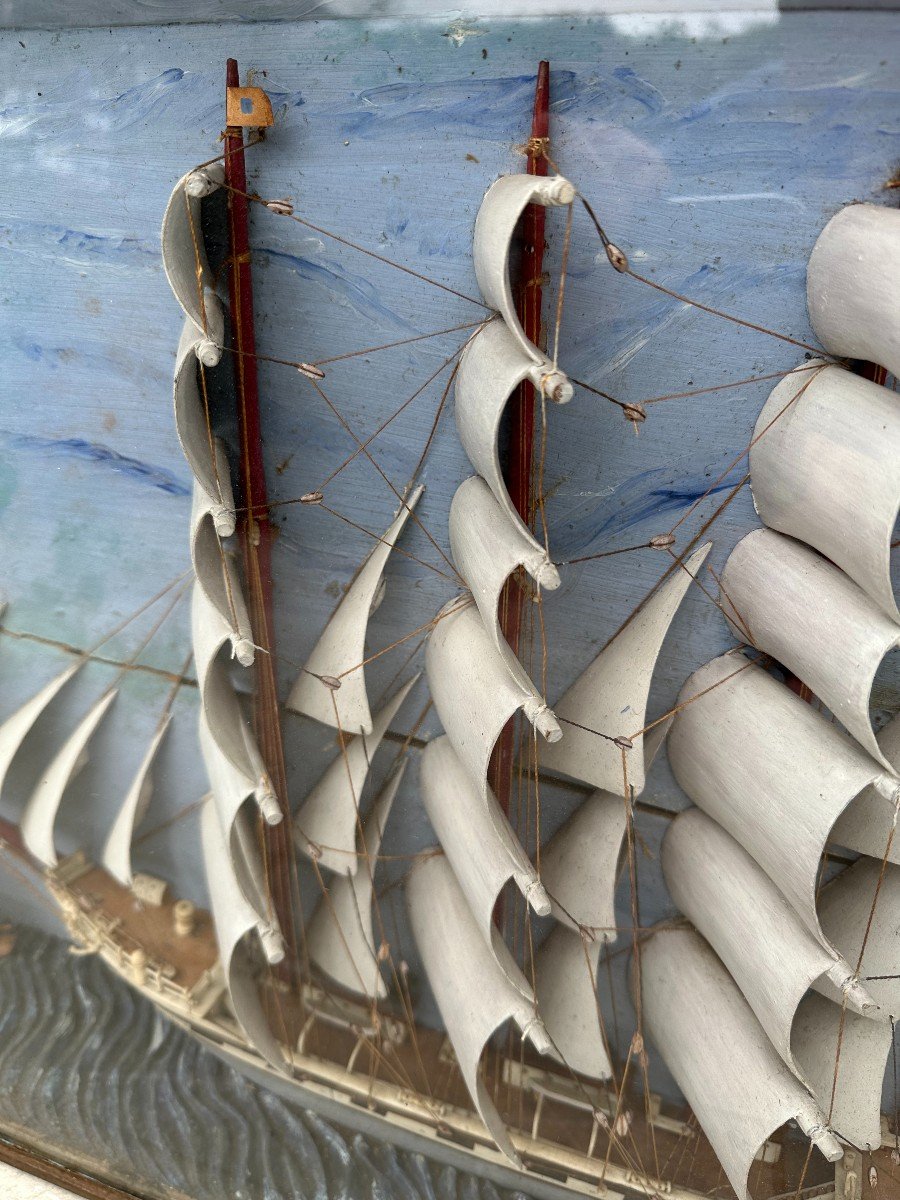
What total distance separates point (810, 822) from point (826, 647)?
8.4 inches

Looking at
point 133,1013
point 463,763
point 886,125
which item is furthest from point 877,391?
point 133,1013

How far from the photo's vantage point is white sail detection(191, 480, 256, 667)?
1217 mm

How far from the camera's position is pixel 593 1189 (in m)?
1.45

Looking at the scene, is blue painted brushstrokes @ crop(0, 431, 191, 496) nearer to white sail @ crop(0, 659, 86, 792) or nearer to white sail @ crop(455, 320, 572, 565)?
white sail @ crop(0, 659, 86, 792)

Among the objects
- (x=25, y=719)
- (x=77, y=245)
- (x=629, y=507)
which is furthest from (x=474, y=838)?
(x=77, y=245)

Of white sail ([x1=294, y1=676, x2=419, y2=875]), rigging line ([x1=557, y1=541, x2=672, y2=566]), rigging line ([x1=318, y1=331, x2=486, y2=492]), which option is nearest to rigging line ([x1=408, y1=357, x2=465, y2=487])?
rigging line ([x1=318, y1=331, x2=486, y2=492])

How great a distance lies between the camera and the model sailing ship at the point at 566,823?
3.55ft

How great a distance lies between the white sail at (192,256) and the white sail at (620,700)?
66cm

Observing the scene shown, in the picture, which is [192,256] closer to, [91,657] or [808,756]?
[91,657]

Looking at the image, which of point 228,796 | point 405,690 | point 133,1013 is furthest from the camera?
point 133,1013

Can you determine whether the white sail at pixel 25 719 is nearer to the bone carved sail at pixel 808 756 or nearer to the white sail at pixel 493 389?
the white sail at pixel 493 389

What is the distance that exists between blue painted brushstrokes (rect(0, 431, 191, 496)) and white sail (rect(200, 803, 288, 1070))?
1.90 ft

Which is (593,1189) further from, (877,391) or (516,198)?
(516,198)

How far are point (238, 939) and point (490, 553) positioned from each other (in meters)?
0.74
